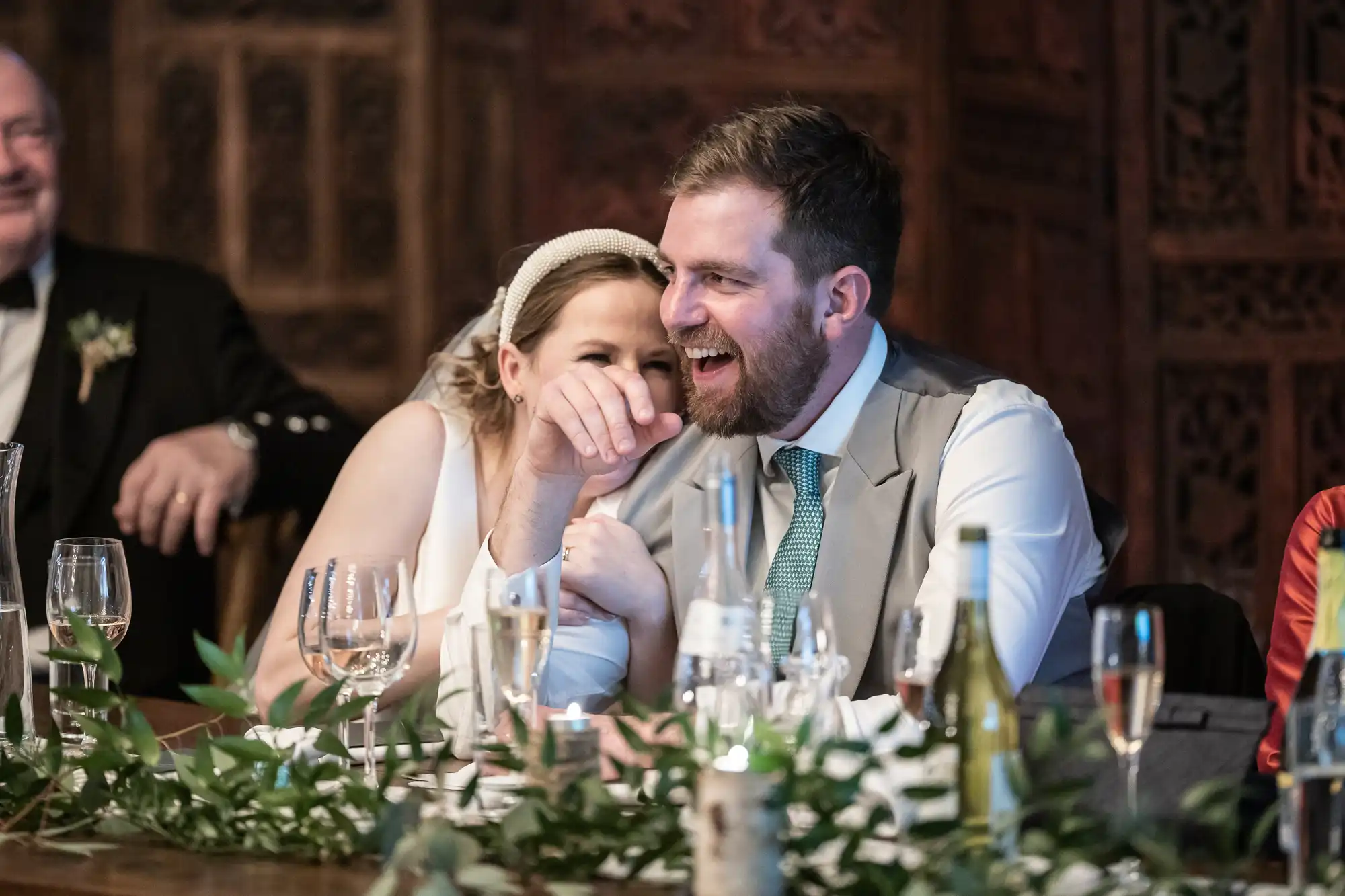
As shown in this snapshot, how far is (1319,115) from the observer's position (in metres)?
4.50

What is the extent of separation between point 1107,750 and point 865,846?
199 millimetres

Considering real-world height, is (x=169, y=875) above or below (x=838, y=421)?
below

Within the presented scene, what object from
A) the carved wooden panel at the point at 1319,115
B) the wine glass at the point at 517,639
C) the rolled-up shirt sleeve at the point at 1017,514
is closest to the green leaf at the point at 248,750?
the wine glass at the point at 517,639

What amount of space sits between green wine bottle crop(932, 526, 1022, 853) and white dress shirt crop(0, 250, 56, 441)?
281 cm

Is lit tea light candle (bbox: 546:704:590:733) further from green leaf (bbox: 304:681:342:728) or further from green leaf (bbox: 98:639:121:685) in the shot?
green leaf (bbox: 98:639:121:685)

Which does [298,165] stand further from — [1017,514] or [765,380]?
[1017,514]

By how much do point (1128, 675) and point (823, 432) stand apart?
109 cm

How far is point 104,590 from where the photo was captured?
1.97 metres

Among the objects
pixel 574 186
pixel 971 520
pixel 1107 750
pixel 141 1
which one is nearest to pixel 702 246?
pixel 971 520

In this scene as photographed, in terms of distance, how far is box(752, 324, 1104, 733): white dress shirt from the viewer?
7.16 feet

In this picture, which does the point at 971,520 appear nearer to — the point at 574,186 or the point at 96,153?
the point at 574,186

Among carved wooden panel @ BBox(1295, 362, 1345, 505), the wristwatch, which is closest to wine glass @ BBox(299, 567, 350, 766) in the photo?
the wristwatch

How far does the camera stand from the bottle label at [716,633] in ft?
5.17

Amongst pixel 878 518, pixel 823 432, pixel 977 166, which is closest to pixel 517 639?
pixel 878 518
